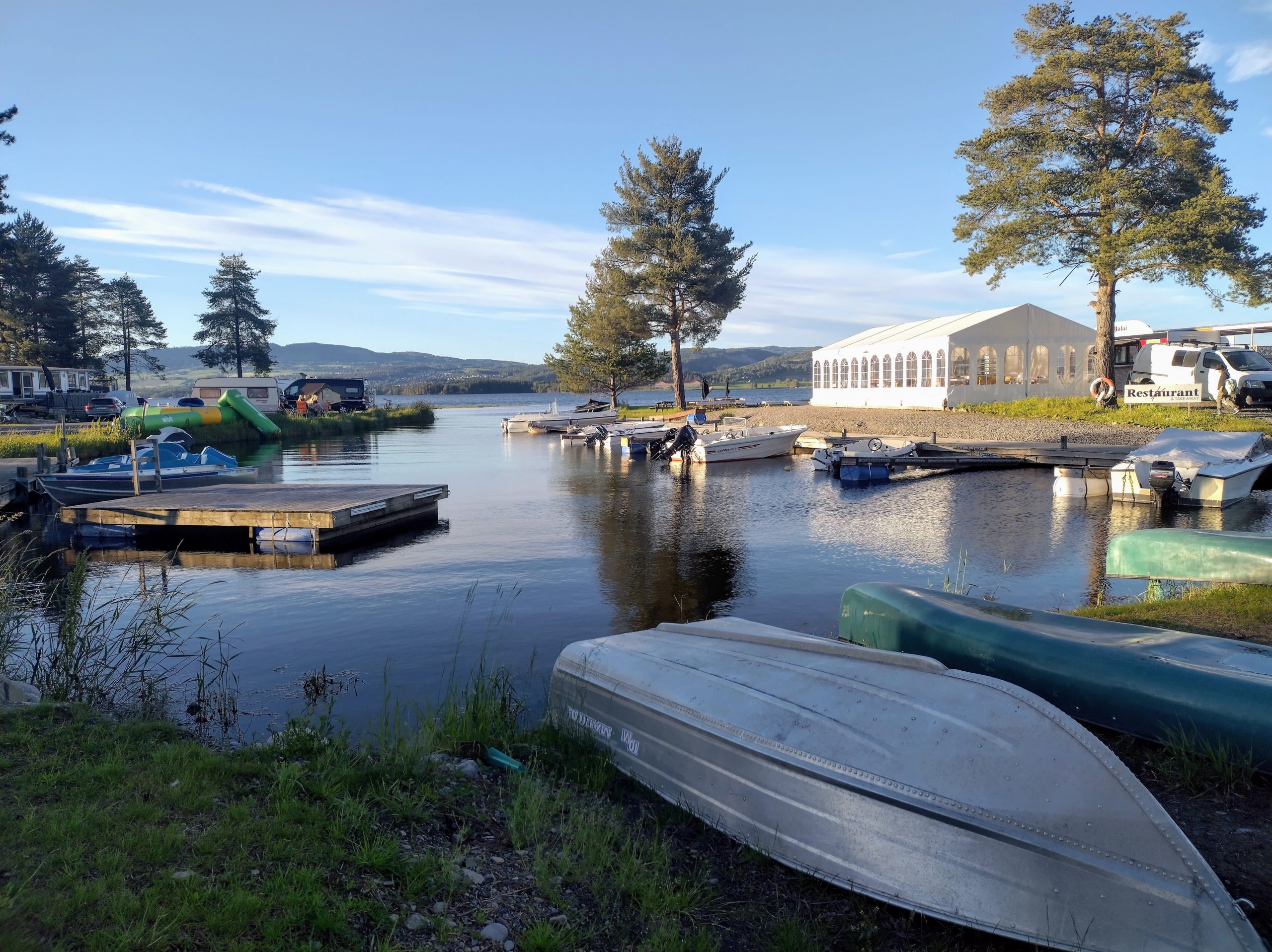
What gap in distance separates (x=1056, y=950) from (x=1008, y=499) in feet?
53.1

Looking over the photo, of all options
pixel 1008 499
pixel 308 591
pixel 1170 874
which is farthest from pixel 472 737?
pixel 1008 499

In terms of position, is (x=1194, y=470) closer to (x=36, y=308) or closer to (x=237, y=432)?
(x=237, y=432)

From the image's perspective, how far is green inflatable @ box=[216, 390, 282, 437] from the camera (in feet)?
139

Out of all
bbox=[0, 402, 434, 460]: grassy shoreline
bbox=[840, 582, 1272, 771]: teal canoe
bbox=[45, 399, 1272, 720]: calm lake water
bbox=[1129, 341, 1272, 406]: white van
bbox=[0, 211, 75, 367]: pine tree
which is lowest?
bbox=[45, 399, 1272, 720]: calm lake water

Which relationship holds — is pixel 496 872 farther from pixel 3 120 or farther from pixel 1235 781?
pixel 3 120

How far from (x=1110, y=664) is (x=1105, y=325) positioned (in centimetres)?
3015

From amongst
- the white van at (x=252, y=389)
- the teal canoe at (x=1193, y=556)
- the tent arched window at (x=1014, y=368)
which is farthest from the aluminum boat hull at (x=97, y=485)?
the white van at (x=252, y=389)

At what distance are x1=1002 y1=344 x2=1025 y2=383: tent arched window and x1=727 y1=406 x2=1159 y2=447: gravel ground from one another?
334cm

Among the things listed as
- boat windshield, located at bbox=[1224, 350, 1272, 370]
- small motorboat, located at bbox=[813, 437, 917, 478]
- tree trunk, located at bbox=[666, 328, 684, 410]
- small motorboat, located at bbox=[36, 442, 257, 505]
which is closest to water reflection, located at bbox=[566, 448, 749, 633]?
small motorboat, located at bbox=[813, 437, 917, 478]

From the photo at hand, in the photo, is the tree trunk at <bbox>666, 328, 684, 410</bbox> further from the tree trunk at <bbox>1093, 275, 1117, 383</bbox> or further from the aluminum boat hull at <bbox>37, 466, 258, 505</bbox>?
the aluminum boat hull at <bbox>37, 466, 258, 505</bbox>

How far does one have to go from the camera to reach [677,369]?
1937 inches

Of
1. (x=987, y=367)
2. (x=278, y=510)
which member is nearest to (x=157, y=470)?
(x=278, y=510)

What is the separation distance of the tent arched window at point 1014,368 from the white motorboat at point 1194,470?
17062 mm

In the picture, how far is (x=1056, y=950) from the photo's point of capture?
3348mm
